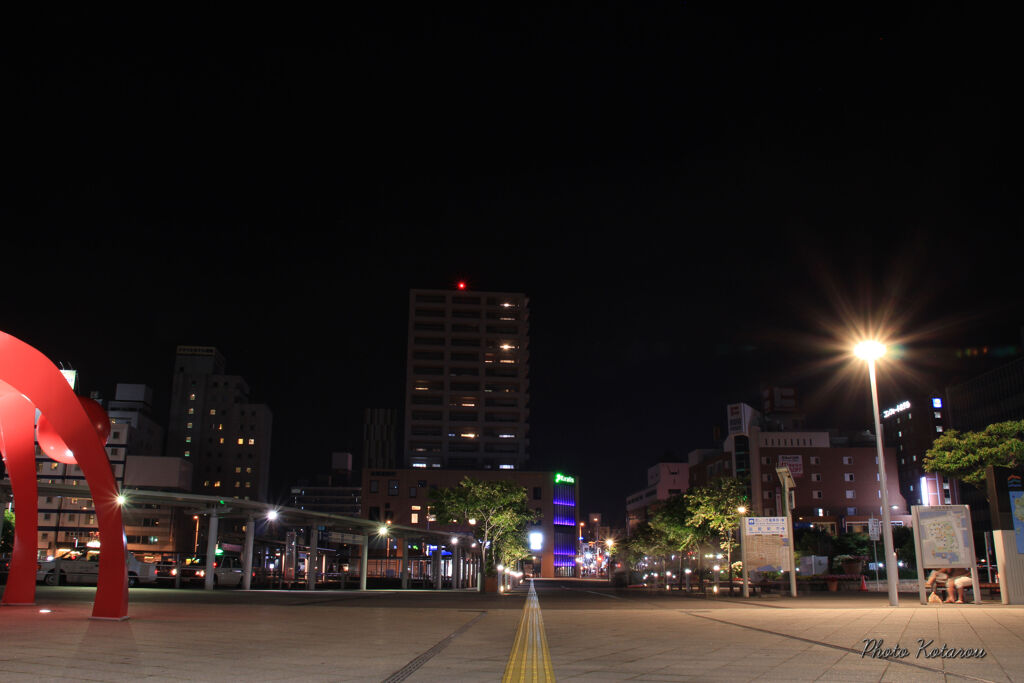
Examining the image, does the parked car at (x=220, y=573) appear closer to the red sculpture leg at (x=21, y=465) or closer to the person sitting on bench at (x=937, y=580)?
the red sculpture leg at (x=21, y=465)

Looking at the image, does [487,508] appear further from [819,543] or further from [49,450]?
[819,543]

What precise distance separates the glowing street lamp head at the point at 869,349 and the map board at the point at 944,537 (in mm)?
5343

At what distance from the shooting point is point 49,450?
705 inches

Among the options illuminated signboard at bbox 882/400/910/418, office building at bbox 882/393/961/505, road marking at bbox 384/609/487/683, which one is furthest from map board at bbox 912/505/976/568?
illuminated signboard at bbox 882/400/910/418

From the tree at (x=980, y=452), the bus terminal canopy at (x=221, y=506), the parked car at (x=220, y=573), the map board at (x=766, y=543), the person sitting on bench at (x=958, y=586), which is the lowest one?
the parked car at (x=220, y=573)

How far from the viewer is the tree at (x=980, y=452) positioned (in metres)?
31.1

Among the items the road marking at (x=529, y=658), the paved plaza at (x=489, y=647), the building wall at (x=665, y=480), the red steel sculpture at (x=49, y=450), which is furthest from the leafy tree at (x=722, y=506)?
the building wall at (x=665, y=480)

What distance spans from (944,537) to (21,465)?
92.1 feet

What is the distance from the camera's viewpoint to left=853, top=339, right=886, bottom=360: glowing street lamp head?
27078 mm

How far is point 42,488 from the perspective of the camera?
91.0ft

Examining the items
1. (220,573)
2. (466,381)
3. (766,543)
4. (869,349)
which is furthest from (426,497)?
(869,349)

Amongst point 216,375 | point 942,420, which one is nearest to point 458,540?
point 216,375

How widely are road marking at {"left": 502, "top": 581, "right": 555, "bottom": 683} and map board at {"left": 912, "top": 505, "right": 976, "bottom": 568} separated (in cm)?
1676

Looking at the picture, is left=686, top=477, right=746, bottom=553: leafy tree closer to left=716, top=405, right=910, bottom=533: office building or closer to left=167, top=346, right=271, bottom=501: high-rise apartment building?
left=716, top=405, right=910, bottom=533: office building
